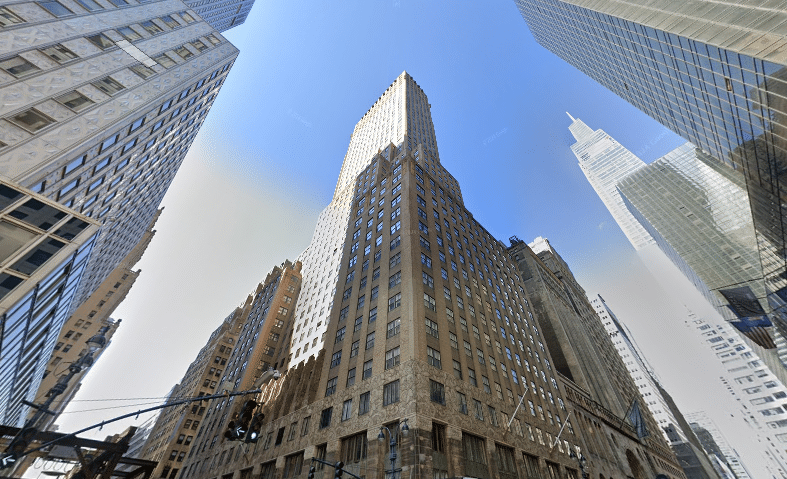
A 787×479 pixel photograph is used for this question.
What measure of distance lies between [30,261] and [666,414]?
175820 millimetres

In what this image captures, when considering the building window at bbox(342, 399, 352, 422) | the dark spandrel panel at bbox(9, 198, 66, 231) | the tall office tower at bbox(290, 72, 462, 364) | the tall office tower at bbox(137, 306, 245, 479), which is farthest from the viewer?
the tall office tower at bbox(137, 306, 245, 479)

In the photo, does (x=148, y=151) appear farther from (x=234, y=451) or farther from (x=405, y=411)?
(x=405, y=411)

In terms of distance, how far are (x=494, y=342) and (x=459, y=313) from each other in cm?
671

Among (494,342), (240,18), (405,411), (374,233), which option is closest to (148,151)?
(374,233)

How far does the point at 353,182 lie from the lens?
72.7 m

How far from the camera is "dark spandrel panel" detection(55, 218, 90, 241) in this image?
21328mm

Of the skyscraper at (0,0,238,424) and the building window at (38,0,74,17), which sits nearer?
the skyscraper at (0,0,238,424)

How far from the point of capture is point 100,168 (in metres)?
32.8

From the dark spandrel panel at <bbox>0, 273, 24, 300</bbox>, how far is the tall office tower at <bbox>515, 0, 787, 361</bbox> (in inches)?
2260

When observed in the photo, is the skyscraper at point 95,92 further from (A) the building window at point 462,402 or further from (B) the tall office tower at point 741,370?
(B) the tall office tower at point 741,370

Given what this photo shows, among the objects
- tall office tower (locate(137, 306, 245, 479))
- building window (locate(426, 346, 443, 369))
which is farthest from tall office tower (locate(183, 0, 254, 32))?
tall office tower (locate(137, 306, 245, 479))

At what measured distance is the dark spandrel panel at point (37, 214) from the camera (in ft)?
63.3

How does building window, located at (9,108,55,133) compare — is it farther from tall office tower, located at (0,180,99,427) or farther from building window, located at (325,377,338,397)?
building window, located at (325,377,338,397)

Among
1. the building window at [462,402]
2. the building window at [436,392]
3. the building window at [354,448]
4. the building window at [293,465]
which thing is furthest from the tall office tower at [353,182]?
the building window at [462,402]
